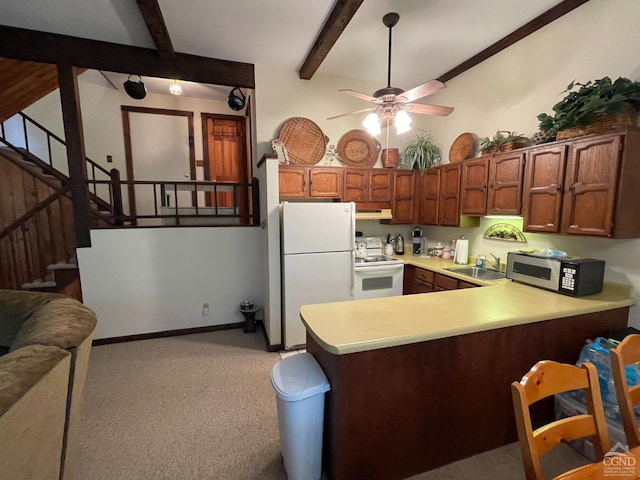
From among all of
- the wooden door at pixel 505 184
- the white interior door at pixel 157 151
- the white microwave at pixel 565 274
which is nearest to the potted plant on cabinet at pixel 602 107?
the wooden door at pixel 505 184

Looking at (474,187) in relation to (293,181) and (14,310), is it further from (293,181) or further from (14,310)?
(14,310)

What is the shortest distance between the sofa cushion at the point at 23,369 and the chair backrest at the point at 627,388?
2.11m

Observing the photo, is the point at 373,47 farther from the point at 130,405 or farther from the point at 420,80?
the point at 130,405

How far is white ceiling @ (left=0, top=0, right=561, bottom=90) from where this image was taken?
238cm

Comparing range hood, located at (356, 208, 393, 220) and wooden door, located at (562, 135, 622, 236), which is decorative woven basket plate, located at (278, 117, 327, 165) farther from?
wooden door, located at (562, 135, 622, 236)

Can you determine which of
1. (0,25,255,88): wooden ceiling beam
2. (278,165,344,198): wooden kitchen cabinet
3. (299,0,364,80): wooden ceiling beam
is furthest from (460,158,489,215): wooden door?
(0,25,255,88): wooden ceiling beam

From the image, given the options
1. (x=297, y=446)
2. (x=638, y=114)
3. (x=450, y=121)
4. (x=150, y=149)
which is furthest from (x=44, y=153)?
(x=638, y=114)

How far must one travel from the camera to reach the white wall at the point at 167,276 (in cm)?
320

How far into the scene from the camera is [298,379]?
1466 mm

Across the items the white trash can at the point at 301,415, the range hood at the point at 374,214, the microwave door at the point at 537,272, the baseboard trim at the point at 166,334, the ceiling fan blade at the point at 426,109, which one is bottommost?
the baseboard trim at the point at 166,334

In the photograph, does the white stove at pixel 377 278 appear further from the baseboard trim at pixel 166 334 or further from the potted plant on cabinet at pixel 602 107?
the potted plant on cabinet at pixel 602 107

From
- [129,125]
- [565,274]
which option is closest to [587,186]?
[565,274]

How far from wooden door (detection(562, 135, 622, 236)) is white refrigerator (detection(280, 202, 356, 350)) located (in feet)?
5.93

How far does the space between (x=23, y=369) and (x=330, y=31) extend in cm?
301
